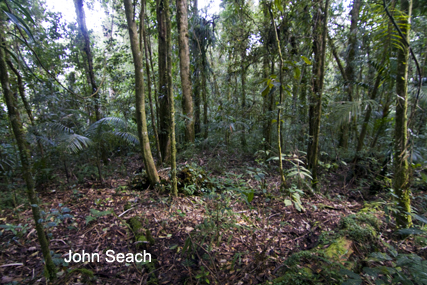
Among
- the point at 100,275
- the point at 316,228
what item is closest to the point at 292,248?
the point at 316,228

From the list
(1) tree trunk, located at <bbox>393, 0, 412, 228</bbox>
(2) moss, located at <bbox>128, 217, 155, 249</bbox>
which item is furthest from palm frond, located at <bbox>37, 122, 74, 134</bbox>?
(1) tree trunk, located at <bbox>393, 0, 412, 228</bbox>

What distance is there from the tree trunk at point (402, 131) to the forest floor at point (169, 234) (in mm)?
497

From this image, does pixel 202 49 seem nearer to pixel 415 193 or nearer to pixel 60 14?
pixel 60 14

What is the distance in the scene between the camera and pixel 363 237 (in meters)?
2.47

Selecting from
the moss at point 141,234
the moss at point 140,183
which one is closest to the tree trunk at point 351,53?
the moss at point 140,183

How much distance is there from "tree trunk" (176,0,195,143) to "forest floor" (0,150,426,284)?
8.17ft

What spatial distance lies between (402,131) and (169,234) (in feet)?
10.5

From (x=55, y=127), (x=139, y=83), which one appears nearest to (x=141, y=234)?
(x=139, y=83)

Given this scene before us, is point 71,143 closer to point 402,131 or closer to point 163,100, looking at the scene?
point 163,100

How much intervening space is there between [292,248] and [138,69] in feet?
11.5

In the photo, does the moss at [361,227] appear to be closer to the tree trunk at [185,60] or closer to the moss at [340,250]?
the moss at [340,250]

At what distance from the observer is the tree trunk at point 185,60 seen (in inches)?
235

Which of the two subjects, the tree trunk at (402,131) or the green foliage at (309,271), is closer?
the green foliage at (309,271)

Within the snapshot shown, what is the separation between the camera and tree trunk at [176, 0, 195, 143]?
5.98 metres
